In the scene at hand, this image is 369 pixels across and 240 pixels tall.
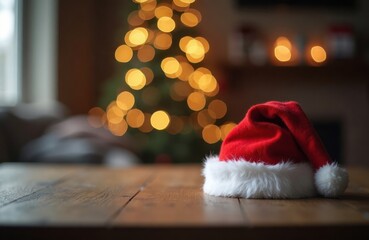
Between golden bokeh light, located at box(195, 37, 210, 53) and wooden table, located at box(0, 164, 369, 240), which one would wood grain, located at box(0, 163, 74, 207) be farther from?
golden bokeh light, located at box(195, 37, 210, 53)

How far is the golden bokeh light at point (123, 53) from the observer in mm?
4242

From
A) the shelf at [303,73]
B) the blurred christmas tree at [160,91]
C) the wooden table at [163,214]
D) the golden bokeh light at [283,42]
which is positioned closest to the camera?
the wooden table at [163,214]

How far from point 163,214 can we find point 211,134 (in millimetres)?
3286

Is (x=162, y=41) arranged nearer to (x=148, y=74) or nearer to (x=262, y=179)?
(x=148, y=74)

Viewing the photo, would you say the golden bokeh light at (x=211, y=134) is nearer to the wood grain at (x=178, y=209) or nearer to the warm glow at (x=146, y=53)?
the warm glow at (x=146, y=53)

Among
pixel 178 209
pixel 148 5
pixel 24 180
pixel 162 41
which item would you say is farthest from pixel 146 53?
pixel 178 209

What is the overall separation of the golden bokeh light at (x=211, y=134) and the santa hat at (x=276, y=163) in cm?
295

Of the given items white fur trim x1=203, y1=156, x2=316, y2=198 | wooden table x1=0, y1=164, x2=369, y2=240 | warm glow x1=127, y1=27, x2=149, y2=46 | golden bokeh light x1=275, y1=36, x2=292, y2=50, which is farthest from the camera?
golden bokeh light x1=275, y1=36, x2=292, y2=50

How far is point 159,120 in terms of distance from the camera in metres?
4.02

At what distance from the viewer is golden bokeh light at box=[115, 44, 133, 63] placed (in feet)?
13.9

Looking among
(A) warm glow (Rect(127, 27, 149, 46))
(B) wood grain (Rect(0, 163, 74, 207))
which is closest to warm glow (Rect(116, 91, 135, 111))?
(A) warm glow (Rect(127, 27, 149, 46))

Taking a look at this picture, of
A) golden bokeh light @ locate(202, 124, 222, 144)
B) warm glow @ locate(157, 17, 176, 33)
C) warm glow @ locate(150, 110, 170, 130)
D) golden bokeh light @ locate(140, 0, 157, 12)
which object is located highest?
golden bokeh light @ locate(140, 0, 157, 12)

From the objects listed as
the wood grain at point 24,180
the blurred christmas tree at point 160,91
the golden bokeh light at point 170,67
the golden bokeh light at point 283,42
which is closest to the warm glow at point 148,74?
the blurred christmas tree at point 160,91

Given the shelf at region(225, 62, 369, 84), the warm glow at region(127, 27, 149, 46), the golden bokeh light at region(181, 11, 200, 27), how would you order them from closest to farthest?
1. the warm glow at region(127, 27, 149, 46)
2. the golden bokeh light at region(181, 11, 200, 27)
3. the shelf at region(225, 62, 369, 84)
